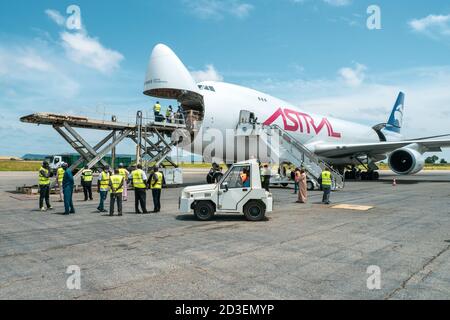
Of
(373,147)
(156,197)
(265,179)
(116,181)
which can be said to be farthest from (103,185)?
(373,147)

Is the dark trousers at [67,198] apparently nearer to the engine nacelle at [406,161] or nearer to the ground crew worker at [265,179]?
the ground crew worker at [265,179]

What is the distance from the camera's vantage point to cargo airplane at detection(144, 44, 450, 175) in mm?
20359

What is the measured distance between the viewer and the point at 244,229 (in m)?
9.91

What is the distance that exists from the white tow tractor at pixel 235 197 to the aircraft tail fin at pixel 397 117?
1490 inches

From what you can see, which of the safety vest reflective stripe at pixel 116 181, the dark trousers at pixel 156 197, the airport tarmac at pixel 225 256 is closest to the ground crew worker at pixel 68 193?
the airport tarmac at pixel 225 256

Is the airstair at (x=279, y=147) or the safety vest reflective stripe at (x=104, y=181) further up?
the airstair at (x=279, y=147)

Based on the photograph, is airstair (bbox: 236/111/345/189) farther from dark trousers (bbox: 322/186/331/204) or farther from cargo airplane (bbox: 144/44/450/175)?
dark trousers (bbox: 322/186/331/204)

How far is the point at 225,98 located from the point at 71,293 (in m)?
17.7

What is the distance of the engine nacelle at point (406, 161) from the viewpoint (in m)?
27.2

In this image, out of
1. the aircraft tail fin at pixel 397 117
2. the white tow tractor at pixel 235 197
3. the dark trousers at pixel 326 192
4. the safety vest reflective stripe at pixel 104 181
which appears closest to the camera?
the white tow tractor at pixel 235 197

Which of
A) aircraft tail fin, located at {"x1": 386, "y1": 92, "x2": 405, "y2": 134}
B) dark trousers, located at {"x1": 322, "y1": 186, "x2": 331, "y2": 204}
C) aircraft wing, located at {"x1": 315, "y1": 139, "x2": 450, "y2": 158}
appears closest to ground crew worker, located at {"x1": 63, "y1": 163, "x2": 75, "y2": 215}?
dark trousers, located at {"x1": 322, "y1": 186, "x2": 331, "y2": 204}

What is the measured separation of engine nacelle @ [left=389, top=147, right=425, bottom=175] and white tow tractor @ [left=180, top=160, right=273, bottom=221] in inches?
811

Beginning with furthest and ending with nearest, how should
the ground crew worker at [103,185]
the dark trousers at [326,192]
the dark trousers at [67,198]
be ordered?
the dark trousers at [326,192], the ground crew worker at [103,185], the dark trousers at [67,198]

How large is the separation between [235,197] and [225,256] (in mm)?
4267
